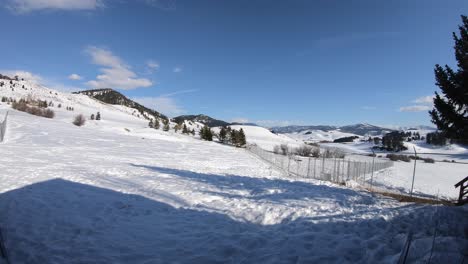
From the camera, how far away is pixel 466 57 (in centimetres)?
938

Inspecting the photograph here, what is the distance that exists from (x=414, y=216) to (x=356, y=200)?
11.9 feet

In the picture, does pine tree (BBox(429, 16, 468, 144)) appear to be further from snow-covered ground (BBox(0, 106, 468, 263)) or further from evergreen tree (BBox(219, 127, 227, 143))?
evergreen tree (BBox(219, 127, 227, 143))

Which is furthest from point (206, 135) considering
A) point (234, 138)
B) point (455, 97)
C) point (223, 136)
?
point (455, 97)

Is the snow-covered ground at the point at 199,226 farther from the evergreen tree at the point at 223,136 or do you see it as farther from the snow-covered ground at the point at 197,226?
the evergreen tree at the point at 223,136

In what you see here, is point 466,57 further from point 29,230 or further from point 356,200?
point 29,230

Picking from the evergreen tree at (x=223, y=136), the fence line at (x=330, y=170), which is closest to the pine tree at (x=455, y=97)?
the fence line at (x=330, y=170)

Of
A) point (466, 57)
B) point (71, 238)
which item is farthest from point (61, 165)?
point (466, 57)

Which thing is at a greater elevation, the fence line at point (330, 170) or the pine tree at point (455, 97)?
the pine tree at point (455, 97)

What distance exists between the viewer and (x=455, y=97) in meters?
9.67

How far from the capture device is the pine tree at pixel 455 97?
9.48 m

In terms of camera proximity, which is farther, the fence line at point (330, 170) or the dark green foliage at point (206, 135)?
the dark green foliage at point (206, 135)

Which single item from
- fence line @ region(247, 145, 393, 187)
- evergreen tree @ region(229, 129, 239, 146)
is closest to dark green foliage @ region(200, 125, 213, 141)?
evergreen tree @ region(229, 129, 239, 146)

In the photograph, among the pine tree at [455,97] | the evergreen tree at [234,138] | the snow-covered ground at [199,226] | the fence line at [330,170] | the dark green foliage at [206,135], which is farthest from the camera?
the dark green foliage at [206,135]

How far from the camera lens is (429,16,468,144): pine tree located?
31.1ft
